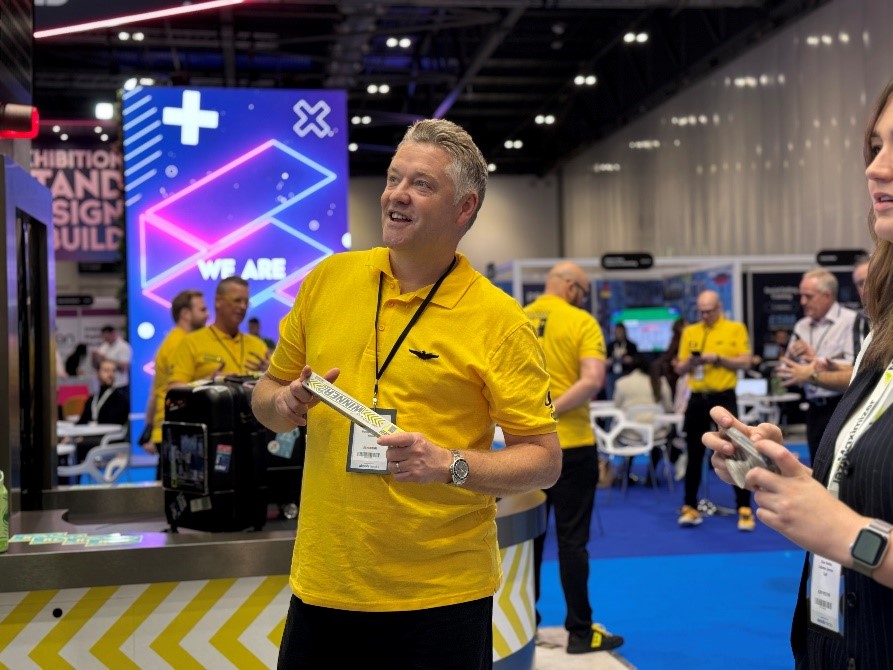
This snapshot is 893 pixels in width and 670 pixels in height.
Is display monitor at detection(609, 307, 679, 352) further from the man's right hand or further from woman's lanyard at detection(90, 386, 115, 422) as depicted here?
the man's right hand

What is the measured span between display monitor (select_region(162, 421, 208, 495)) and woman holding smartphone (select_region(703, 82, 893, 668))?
6.51 feet

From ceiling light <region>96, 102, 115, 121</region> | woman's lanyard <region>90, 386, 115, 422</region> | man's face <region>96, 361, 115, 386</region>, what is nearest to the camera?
woman's lanyard <region>90, 386, 115, 422</region>

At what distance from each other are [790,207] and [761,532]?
319 inches

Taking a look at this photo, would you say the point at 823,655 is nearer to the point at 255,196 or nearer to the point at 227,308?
the point at 227,308

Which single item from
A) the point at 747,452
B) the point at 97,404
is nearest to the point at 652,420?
the point at 97,404

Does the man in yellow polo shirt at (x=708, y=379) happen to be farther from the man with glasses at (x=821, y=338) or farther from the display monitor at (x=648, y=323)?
the display monitor at (x=648, y=323)

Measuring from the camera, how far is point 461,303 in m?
1.97

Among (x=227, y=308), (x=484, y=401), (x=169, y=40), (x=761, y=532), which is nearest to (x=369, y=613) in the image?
(x=484, y=401)

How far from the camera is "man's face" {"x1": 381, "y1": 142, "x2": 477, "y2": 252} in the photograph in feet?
6.35

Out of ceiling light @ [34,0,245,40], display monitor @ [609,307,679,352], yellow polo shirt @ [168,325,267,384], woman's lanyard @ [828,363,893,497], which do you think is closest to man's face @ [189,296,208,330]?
yellow polo shirt @ [168,325,267,384]

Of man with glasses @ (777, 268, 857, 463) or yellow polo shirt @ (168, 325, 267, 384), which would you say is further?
man with glasses @ (777, 268, 857, 463)

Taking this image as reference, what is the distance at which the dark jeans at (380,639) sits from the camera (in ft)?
6.08

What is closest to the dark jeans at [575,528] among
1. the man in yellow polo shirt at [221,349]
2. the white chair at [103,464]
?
the man in yellow polo shirt at [221,349]

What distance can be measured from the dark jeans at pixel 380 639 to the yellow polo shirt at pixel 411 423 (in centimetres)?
3
